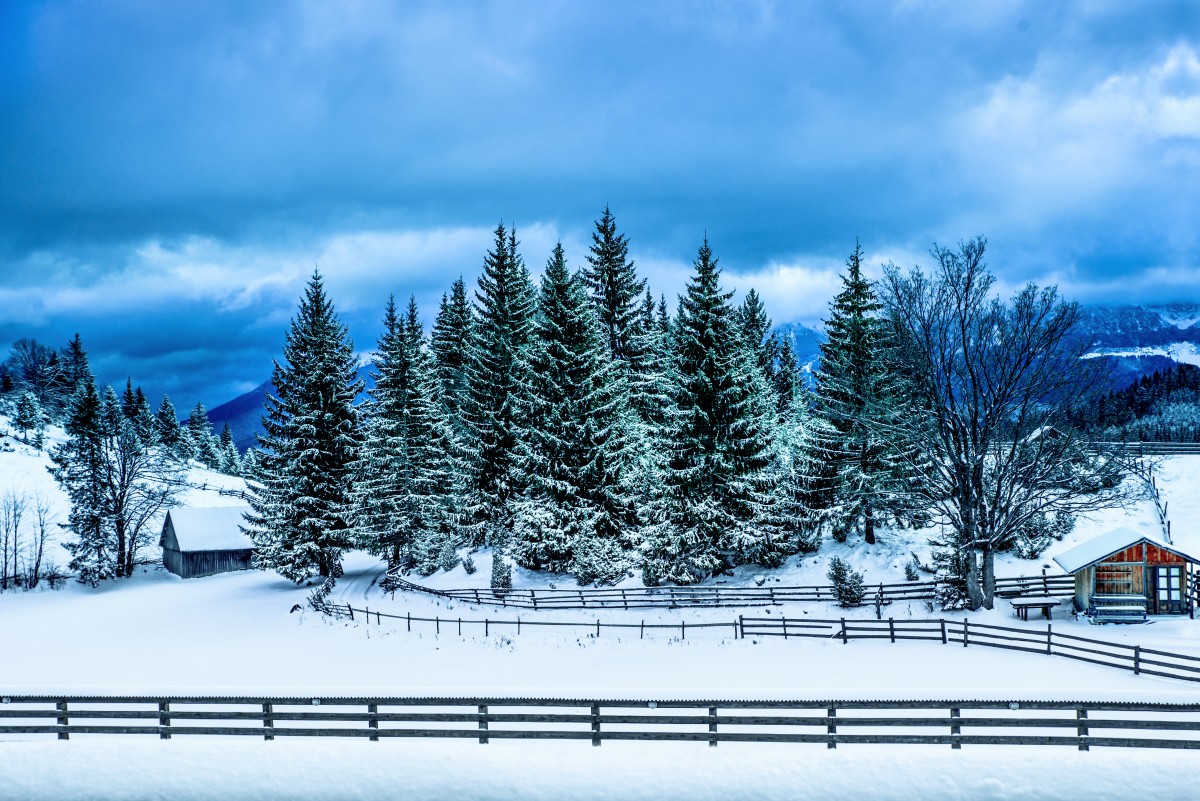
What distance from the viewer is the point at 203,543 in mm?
55469

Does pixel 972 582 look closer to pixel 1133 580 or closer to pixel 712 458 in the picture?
pixel 1133 580

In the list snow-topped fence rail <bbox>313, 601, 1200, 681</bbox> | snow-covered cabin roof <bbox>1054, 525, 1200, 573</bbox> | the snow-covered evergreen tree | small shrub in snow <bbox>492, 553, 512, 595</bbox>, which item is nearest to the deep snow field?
snow-topped fence rail <bbox>313, 601, 1200, 681</bbox>

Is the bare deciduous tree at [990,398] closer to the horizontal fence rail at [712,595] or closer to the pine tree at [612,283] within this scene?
the horizontal fence rail at [712,595]

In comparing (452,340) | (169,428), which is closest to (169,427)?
(169,428)

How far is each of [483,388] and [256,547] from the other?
1646 cm

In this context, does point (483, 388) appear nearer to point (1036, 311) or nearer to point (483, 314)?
point (483, 314)

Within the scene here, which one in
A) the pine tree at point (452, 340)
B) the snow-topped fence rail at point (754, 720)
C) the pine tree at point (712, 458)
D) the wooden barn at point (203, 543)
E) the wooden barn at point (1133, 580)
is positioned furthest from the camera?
the wooden barn at point (203, 543)

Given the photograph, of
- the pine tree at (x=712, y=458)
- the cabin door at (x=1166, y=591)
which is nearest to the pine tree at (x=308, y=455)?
the pine tree at (x=712, y=458)

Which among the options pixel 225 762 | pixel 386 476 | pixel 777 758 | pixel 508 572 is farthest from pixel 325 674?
pixel 386 476

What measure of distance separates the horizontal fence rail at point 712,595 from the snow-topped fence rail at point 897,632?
1.57 meters

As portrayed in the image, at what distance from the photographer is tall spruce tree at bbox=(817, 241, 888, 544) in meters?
34.2

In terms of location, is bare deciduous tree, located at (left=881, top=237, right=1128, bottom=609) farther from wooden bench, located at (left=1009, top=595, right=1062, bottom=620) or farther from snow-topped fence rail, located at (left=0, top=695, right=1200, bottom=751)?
snow-topped fence rail, located at (left=0, top=695, right=1200, bottom=751)

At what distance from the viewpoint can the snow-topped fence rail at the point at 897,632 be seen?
2067 cm

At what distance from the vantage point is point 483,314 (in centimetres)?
4366
